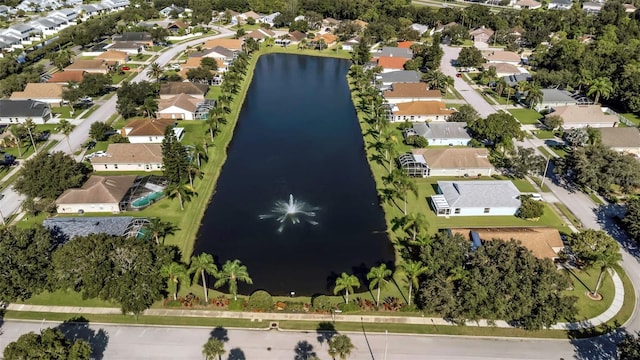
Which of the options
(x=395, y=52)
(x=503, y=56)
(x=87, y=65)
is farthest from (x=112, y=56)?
(x=503, y=56)

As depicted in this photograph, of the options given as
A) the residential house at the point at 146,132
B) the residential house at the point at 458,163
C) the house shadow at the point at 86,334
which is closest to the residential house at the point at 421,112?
the residential house at the point at 458,163

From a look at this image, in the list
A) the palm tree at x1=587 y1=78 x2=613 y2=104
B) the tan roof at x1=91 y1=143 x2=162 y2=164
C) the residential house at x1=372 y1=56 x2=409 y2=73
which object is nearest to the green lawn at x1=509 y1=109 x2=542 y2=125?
the palm tree at x1=587 y1=78 x2=613 y2=104

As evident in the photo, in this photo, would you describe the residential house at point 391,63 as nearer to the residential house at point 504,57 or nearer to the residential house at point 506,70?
the residential house at point 506,70

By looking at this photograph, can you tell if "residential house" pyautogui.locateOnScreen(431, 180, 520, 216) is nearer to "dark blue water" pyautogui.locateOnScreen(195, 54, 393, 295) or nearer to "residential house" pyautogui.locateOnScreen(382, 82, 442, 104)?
"dark blue water" pyautogui.locateOnScreen(195, 54, 393, 295)

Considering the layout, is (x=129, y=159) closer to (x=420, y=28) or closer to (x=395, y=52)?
(x=395, y=52)

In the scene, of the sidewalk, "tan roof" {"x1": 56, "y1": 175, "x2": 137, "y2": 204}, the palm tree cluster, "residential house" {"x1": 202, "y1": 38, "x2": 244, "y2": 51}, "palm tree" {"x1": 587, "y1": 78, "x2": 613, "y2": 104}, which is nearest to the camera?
the sidewalk
